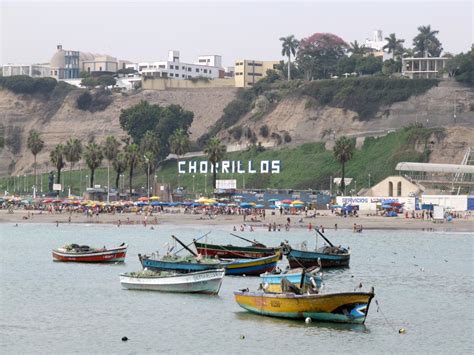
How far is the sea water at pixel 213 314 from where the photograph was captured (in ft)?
177

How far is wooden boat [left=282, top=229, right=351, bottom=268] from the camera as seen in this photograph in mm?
80625

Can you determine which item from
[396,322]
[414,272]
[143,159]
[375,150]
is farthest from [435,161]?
→ [396,322]

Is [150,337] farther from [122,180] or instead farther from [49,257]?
[122,180]

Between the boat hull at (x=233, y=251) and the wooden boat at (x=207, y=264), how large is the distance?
279 cm

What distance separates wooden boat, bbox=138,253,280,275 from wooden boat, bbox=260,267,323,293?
9163mm

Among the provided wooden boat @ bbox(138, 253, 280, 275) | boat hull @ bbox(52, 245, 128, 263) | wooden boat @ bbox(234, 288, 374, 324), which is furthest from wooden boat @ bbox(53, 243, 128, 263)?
wooden boat @ bbox(234, 288, 374, 324)

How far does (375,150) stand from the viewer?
594 ft

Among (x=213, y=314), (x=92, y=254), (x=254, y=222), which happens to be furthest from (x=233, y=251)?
(x=254, y=222)

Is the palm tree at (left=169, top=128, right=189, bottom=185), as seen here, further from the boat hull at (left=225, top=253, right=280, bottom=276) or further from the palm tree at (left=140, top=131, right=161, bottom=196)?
the boat hull at (left=225, top=253, right=280, bottom=276)

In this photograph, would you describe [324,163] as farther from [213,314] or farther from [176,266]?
[213,314]

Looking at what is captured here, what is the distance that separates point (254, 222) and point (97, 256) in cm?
4969

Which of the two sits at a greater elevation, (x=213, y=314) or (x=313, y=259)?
(x=313, y=259)

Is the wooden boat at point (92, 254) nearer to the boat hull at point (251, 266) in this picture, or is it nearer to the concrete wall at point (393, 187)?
the boat hull at point (251, 266)

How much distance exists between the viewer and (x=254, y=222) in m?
136
